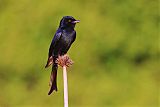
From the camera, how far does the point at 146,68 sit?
3.73 meters

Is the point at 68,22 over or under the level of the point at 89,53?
under

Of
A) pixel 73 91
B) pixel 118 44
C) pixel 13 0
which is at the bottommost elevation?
pixel 73 91

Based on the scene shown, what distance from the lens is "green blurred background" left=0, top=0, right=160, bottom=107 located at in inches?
146

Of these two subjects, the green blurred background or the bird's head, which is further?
the green blurred background

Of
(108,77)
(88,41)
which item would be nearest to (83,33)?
(88,41)

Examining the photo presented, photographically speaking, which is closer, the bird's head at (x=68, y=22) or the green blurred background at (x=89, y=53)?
the bird's head at (x=68, y=22)

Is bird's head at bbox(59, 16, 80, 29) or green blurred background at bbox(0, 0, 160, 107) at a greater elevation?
green blurred background at bbox(0, 0, 160, 107)

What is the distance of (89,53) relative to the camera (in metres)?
3.75

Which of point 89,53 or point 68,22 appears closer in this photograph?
point 68,22

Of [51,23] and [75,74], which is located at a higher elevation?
[51,23]

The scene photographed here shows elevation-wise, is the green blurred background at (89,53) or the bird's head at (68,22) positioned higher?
the green blurred background at (89,53)

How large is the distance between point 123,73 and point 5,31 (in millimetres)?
771

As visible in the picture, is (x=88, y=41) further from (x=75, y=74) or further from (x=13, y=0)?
(x=13, y=0)

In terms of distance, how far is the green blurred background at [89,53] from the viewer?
3.70 m
